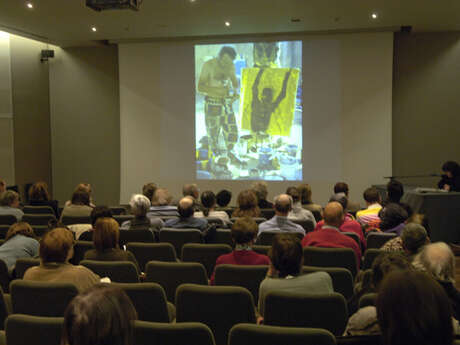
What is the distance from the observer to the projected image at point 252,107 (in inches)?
416

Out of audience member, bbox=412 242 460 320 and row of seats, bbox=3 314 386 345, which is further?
audience member, bbox=412 242 460 320

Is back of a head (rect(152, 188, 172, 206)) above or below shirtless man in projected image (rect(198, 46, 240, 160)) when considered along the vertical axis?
below

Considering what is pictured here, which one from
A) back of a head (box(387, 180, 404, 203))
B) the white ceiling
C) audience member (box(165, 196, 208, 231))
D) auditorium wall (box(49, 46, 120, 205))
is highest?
the white ceiling

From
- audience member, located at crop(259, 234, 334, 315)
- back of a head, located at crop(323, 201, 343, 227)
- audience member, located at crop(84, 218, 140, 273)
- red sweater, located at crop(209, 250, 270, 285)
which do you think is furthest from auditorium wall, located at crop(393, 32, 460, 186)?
audience member, located at crop(259, 234, 334, 315)

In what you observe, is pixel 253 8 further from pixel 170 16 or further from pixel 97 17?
pixel 97 17

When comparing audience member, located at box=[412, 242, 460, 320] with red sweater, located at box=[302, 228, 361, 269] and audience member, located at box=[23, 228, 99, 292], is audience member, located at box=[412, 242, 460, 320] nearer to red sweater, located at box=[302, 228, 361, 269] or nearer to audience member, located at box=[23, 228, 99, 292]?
red sweater, located at box=[302, 228, 361, 269]

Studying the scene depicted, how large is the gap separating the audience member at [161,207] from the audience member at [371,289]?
3.42 m

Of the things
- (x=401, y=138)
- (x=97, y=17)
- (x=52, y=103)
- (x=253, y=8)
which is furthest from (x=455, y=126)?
(x=52, y=103)

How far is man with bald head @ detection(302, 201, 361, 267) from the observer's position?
392 cm

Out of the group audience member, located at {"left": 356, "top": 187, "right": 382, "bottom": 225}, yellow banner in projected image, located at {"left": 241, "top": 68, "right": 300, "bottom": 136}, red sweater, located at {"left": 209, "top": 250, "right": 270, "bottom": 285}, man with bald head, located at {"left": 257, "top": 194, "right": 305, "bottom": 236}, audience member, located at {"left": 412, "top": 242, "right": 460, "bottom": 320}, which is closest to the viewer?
audience member, located at {"left": 412, "top": 242, "right": 460, "bottom": 320}

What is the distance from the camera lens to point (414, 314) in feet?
4.17

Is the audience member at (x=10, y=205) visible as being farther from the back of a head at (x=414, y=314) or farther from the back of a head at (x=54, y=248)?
the back of a head at (x=414, y=314)

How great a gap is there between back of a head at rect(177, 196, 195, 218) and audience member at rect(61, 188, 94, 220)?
4.84ft

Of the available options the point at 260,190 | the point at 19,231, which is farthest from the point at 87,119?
the point at 19,231
